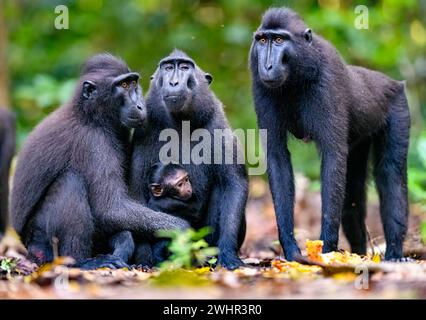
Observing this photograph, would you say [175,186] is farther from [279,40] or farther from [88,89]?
[279,40]

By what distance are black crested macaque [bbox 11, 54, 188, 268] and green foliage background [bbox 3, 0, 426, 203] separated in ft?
23.7

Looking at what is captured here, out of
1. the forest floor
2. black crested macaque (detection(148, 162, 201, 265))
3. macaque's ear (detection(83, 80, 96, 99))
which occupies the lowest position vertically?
the forest floor

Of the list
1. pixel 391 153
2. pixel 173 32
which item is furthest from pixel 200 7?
pixel 391 153

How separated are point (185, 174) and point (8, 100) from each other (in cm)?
745

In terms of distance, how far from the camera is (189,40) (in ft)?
50.2

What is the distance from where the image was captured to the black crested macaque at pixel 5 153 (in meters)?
12.2

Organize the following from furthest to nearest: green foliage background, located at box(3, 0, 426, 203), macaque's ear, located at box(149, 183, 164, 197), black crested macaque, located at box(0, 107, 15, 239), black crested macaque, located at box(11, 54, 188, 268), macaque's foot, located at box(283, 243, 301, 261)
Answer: green foliage background, located at box(3, 0, 426, 203) < black crested macaque, located at box(0, 107, 15, 239) < macaque's ear, located at box(149, 183, 164, 197) < macaque's foot, located at box(283, 243, 301, 261) < black crested macaque, located at box(11, 54, 188, 268)

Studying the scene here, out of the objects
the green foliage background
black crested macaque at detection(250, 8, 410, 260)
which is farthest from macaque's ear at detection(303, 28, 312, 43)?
the green foliage background

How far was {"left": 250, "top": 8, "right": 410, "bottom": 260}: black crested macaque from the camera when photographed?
24.9 feet

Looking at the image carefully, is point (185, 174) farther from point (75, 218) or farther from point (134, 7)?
point (134, 7)

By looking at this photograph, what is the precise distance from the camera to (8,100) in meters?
14.2

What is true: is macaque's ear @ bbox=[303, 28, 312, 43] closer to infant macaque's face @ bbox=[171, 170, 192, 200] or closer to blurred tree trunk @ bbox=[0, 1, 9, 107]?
infant macaque's face @ bbox=[171, 170, 192, 200]

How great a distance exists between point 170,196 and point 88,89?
136 cm

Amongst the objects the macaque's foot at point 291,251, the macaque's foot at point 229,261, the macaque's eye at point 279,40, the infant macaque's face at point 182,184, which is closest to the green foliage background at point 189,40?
the macaque's eye at point 279,40
